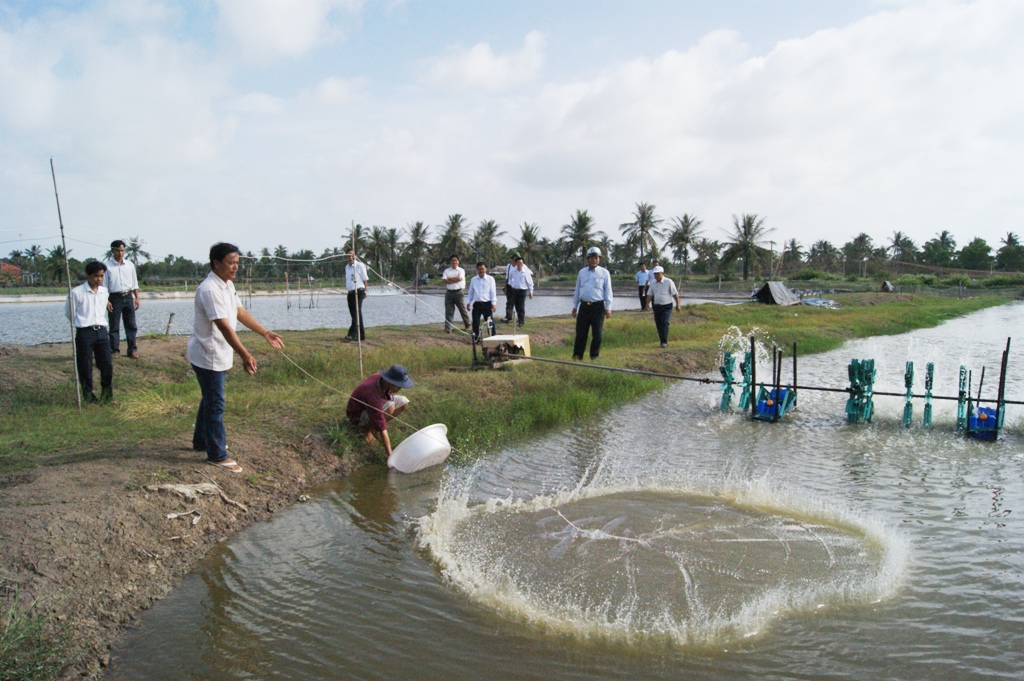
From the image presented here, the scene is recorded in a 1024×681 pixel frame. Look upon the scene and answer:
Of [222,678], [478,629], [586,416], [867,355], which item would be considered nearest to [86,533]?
[222,678]

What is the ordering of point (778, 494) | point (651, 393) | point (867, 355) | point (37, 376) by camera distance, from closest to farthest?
point (778, 494) → point (37, 376) → point (651, 393) → point (867, 355)

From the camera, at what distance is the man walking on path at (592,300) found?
11.3 metres

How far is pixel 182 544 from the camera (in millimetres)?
5094

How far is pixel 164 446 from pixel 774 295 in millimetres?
31945

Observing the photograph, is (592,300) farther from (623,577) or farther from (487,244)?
(487,244)

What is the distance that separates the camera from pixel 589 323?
11719 millimetres

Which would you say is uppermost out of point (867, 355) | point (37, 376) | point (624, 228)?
point (624, 228)

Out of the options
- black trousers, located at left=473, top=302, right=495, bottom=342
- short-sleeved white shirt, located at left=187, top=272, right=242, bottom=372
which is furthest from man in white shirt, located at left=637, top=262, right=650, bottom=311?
short-sleeved white shirt, located at left=187, top=272, right=242, bottom=372

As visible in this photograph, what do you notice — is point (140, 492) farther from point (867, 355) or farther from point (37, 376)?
point (867, 355)

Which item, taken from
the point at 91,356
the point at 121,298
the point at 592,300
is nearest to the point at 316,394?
the point at 91,356

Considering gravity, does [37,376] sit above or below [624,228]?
below

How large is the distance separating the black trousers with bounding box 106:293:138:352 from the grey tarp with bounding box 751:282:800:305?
2961 cm

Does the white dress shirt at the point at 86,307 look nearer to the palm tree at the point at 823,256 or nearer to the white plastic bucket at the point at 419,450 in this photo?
the white plastic bucket at the point at 419,450

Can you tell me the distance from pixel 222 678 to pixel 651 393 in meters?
9.39
